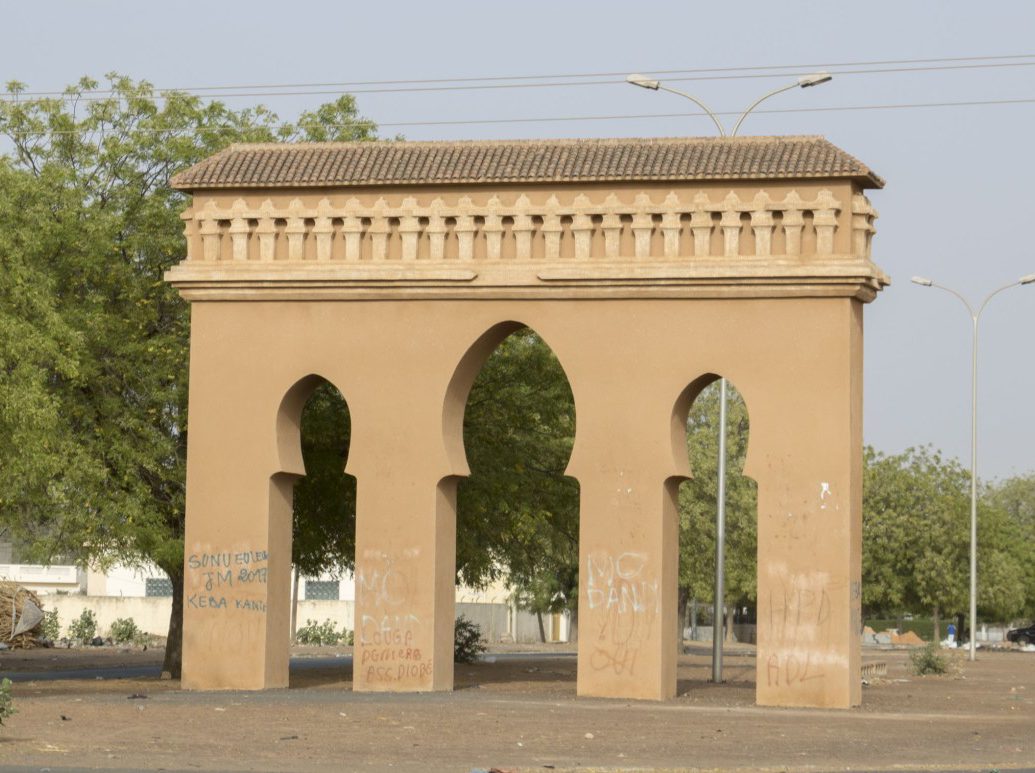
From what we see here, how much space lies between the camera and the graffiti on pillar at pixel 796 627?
77.3 feet

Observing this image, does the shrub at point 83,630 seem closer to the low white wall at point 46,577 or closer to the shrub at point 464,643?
the shrub at point 464,643

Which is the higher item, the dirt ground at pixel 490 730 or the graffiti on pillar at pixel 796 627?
the graffiti on pillar at pixel 796 627

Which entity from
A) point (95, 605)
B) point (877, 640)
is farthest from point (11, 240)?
point (877, 640)

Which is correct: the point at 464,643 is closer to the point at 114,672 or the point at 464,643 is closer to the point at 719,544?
the point at 114,672

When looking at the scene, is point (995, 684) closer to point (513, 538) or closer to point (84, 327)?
point (513, 538)

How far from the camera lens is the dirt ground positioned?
51.2ft

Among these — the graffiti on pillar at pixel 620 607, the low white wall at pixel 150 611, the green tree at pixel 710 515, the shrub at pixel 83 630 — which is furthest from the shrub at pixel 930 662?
the low white wall at pixel 150 611

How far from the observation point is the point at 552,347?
81.6ft

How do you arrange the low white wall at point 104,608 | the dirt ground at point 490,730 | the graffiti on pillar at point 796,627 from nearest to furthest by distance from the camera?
the dirt ground at point 490,730 < the graffiti on pillar at point 796,627 < the low white wall at point 104,608

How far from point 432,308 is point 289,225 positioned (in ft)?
7.38

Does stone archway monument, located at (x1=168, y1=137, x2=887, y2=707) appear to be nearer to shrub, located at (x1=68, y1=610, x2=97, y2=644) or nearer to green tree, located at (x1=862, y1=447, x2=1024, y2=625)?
shrub, located at (x1=68, y1=610, x2=97, y2=644)

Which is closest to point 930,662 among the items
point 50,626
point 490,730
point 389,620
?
point 389,620

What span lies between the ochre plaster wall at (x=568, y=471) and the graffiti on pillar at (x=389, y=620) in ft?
0.09

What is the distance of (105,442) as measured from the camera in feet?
91.5
